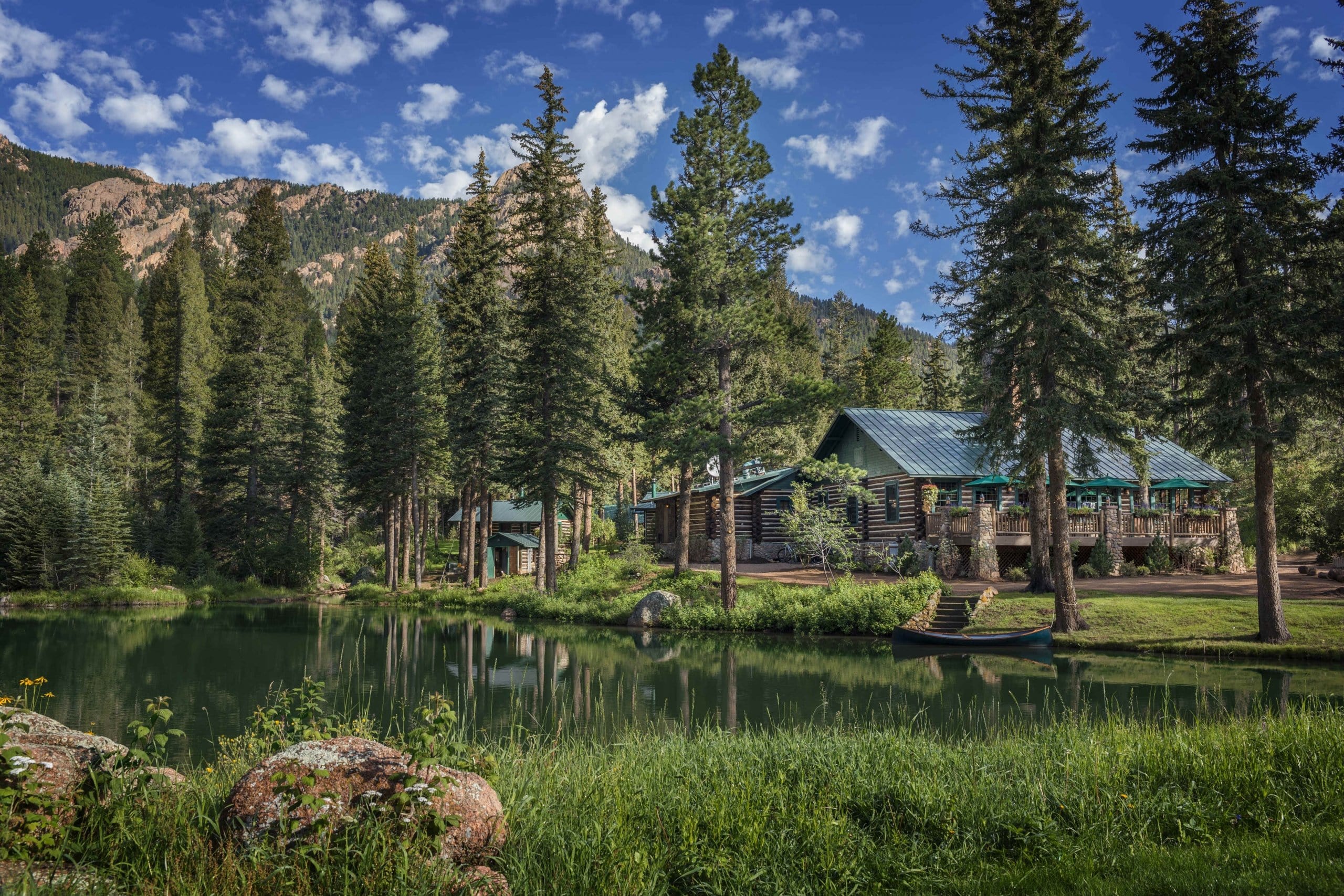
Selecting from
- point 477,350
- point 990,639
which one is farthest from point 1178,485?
point 477,350

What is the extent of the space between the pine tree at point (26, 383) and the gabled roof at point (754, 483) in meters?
38.1

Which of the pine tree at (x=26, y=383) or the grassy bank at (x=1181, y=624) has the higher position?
the pine tree at (x=26, y=383)

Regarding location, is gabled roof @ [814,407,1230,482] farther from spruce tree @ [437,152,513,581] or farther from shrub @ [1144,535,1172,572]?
spruce tree @ [437,152,513,581]

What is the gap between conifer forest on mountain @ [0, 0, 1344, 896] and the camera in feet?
17.6

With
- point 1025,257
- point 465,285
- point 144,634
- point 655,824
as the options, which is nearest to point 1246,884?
point 655,824

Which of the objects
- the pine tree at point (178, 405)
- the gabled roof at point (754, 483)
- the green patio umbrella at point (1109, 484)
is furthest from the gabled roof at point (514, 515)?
the green patio umbrella at point (1109, 484)

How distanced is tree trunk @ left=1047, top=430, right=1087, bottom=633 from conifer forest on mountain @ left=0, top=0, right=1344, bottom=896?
139mm

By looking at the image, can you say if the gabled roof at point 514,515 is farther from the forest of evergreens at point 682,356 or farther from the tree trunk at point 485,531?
the tree trunk at point 485,531

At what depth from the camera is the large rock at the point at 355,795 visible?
477 cm

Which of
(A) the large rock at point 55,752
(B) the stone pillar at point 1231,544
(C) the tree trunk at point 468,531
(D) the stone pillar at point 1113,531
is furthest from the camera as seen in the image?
(C) the tree trunk at point 468,531

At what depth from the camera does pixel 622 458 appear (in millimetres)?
48906

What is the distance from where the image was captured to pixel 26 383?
54719mm

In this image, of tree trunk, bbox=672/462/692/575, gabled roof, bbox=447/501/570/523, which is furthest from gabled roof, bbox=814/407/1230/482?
gabled roof, bbox=447/501/570/523

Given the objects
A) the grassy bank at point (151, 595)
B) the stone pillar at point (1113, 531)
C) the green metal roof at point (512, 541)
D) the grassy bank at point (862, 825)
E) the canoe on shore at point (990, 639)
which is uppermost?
the stone pillar at point (1113, 531)
